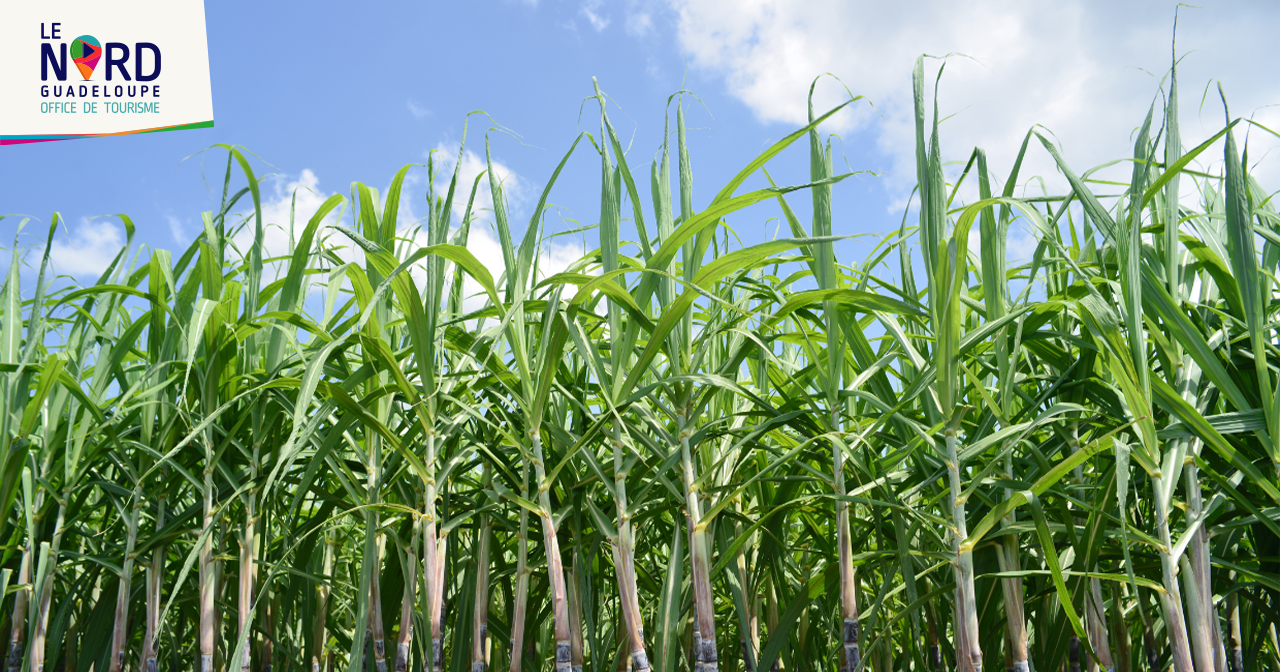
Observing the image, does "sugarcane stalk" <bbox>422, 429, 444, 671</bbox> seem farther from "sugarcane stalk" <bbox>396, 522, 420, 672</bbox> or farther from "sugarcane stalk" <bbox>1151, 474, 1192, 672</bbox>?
"sugarcane stalk" <bbox>1151, 474, 1192, 672</bbox>

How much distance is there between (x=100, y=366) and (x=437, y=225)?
784 mm

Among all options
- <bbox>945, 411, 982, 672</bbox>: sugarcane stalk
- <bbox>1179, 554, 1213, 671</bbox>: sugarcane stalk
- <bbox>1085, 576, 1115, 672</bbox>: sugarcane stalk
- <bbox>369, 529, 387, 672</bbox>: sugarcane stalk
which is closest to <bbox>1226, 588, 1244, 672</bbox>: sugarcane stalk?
<bbox>1085, 576, 1115, 672</bbox>: sugarcane stalk

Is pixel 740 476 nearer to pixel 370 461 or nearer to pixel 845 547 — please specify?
pixel 845 547

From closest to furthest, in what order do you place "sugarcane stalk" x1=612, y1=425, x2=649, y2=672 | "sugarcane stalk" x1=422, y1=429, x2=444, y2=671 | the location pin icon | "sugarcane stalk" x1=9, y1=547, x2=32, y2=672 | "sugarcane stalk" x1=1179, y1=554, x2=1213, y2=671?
"sugarcane stalk" x1=1179, y1=554, x2=1213, y2=671 < "sugarcane stalk" x1=612, y1=425, x2=649, y2=672 < "sugarcane stalk" x1=422, y1=429, x2=444, y2=671 < "sugarcane stalk" x1=9, y1=547, x2=32, y2=672 < the location pin icon

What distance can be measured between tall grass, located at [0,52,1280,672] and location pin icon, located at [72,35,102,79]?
Answer: 100 inches

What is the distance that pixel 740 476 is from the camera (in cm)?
150

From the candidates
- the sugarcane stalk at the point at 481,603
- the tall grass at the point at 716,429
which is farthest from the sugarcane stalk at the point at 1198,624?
the sugarcane stalk at the point at 481,603

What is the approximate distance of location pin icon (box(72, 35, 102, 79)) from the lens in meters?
3.39

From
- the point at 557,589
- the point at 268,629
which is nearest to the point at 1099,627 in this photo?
the point at 557,589

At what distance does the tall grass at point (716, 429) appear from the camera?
3.06 feet

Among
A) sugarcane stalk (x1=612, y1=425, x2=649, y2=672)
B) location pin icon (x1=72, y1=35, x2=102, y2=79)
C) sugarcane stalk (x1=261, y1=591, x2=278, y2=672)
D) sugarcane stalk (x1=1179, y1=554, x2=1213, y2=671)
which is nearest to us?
sugarcane stalk (x1=1179, y1=554, x2=1213, y2=671)

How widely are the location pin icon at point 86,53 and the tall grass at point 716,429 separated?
254 cm

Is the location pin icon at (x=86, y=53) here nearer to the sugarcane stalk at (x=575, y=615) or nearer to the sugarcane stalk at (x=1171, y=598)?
the sugarcane stalk at (x=575, y=615)

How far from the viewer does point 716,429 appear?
47.9 inches
